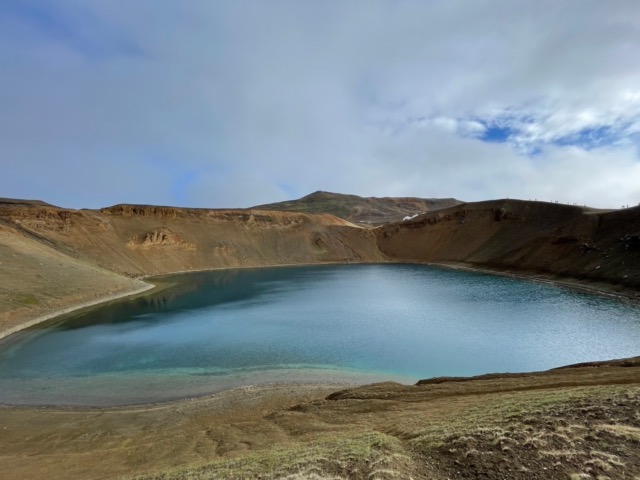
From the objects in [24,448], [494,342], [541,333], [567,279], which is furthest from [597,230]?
[24,448]

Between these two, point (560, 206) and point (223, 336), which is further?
point (560, 206)

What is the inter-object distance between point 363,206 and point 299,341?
15678 cm

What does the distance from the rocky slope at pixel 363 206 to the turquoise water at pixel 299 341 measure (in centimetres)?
12533

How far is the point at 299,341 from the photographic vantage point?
25500 millimetres

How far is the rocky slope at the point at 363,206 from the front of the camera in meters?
169

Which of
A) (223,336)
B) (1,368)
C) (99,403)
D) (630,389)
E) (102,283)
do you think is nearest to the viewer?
(630,389)

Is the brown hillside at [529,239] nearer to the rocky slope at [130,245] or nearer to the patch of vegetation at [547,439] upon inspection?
the rocky slope at [130,245]

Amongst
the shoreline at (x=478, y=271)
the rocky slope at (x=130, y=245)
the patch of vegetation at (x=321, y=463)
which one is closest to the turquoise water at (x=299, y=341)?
the shoreline at (x=478, y=271)

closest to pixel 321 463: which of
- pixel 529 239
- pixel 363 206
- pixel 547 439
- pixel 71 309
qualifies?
pixel 547 439

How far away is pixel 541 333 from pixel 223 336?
2189cm

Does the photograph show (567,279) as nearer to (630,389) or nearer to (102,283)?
(630,389)

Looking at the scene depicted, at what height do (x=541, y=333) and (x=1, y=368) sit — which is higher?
(x=541, y=333)

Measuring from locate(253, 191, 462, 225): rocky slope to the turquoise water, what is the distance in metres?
125

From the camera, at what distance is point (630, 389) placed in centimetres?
927
